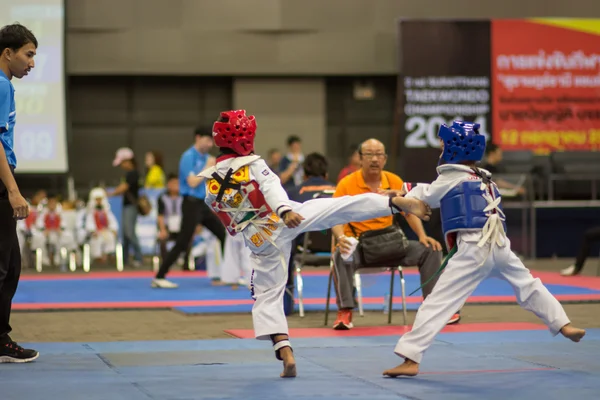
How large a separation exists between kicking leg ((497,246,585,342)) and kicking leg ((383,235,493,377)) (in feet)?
0.50

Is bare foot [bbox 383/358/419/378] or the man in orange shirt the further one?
the man in orange shirt

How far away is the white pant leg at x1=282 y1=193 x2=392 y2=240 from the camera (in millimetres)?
5504

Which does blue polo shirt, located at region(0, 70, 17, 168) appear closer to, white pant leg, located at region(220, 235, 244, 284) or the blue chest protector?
the blue chest protector

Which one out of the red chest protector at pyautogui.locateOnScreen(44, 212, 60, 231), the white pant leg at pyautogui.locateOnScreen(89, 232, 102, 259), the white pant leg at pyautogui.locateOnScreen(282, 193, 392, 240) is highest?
the white pant leg at pyautogui.locateOnScreen(282, 193, 392, 240)

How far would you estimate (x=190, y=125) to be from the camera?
67.0ft

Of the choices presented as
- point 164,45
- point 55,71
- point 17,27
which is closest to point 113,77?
point 164,45

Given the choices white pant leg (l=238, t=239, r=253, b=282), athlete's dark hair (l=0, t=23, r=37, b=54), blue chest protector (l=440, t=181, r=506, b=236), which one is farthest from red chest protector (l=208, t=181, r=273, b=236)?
white pant leg (l=238, t=239, r=253, b=282)

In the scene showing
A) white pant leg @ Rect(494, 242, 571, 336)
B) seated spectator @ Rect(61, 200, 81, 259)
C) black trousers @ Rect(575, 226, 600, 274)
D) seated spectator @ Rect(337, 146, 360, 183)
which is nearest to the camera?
white pant leg @ Rect(494, 242, 571, 336)

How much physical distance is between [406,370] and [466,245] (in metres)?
0.77

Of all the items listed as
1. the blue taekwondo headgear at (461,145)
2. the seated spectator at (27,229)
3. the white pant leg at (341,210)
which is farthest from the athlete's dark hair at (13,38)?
the seated spectator at (27,229)

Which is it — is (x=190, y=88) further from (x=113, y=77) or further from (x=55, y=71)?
(x=55, y=71)

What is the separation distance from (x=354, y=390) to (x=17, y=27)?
9.57 ft

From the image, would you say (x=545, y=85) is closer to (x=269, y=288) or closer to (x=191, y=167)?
(x=191, y=167)

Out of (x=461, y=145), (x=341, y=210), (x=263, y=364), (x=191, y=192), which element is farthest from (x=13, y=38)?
(x=191, y=192)
